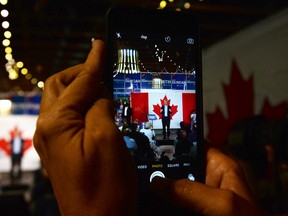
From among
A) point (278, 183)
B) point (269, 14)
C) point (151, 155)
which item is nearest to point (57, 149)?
point (151, 155)

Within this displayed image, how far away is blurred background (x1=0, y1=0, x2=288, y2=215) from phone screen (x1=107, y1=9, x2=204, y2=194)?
51.6 inches

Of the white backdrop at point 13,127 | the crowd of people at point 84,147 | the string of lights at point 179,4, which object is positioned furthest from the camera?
the white backdrop at point 13,127

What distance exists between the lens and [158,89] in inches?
22.5

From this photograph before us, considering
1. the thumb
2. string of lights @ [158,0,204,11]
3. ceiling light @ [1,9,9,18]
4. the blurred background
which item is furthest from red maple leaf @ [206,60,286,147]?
the thumb

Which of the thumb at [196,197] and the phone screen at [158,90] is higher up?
the phone screen at [158,90]

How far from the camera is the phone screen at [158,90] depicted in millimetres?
539

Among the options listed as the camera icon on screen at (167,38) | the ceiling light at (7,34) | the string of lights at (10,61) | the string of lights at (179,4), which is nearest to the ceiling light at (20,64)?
the string of lights at (10,61)

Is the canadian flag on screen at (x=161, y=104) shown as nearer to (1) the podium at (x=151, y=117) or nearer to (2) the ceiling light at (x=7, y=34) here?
(1) the podium at (x=151, y=117)

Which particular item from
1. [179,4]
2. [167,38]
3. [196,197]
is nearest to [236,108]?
[179,4]

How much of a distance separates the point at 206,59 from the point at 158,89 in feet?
11.2

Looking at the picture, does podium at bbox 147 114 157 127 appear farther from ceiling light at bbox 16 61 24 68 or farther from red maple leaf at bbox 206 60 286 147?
ceiling light at bbox 16 61 24 68

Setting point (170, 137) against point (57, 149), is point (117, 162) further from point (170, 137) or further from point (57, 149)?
point (170, 137)

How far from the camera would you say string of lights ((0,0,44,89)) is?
2715 millimetres

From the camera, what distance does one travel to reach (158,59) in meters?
0.58
